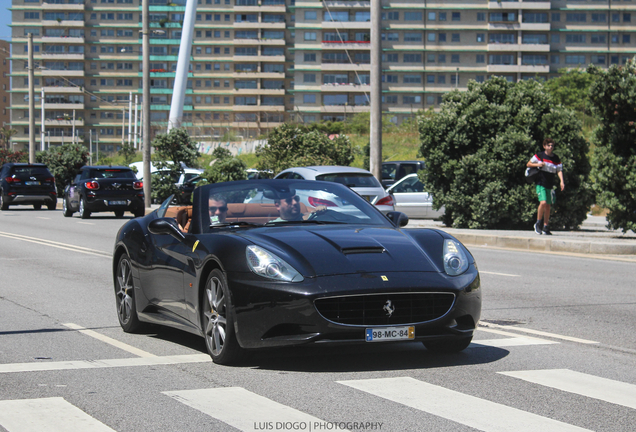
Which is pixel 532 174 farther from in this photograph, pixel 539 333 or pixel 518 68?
pixel 518 68

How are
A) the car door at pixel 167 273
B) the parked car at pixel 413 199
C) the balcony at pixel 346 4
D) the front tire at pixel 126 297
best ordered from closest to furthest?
the car door at pixel 167 273, the front tire at pixel 126 297, the parked car at pixel 413 199, the balcony at pixel 346 4

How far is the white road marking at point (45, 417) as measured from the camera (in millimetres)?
4660

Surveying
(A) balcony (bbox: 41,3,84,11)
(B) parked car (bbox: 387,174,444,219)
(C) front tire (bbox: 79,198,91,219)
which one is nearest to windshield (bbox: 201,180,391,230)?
(B) parked car (bbox: 387,174,444,219)

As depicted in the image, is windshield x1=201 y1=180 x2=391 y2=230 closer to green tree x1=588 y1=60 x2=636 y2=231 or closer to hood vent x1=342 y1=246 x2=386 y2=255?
hood vent x1=342 y1=246 x2=386 y2=255

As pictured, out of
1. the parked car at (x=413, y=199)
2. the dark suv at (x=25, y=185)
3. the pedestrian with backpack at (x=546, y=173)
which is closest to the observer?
the pedestrian with backpack at (x=546, y=173)

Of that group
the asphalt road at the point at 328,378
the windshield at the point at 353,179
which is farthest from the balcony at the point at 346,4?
the asphalt road at the point at 328,378

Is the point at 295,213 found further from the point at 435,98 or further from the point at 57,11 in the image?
the point at 57,11

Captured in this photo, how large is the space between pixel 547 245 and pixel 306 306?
1235cm

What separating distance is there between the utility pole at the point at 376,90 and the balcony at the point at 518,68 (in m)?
98.2

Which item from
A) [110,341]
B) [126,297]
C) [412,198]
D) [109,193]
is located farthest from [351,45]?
[110,341]

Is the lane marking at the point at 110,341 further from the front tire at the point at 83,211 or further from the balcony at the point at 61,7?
the balcony at the point at 61,7

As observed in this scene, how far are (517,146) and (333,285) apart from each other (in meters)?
16.3

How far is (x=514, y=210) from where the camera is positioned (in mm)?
21281

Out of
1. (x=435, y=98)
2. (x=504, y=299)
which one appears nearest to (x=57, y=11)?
(x=435, y=98)
